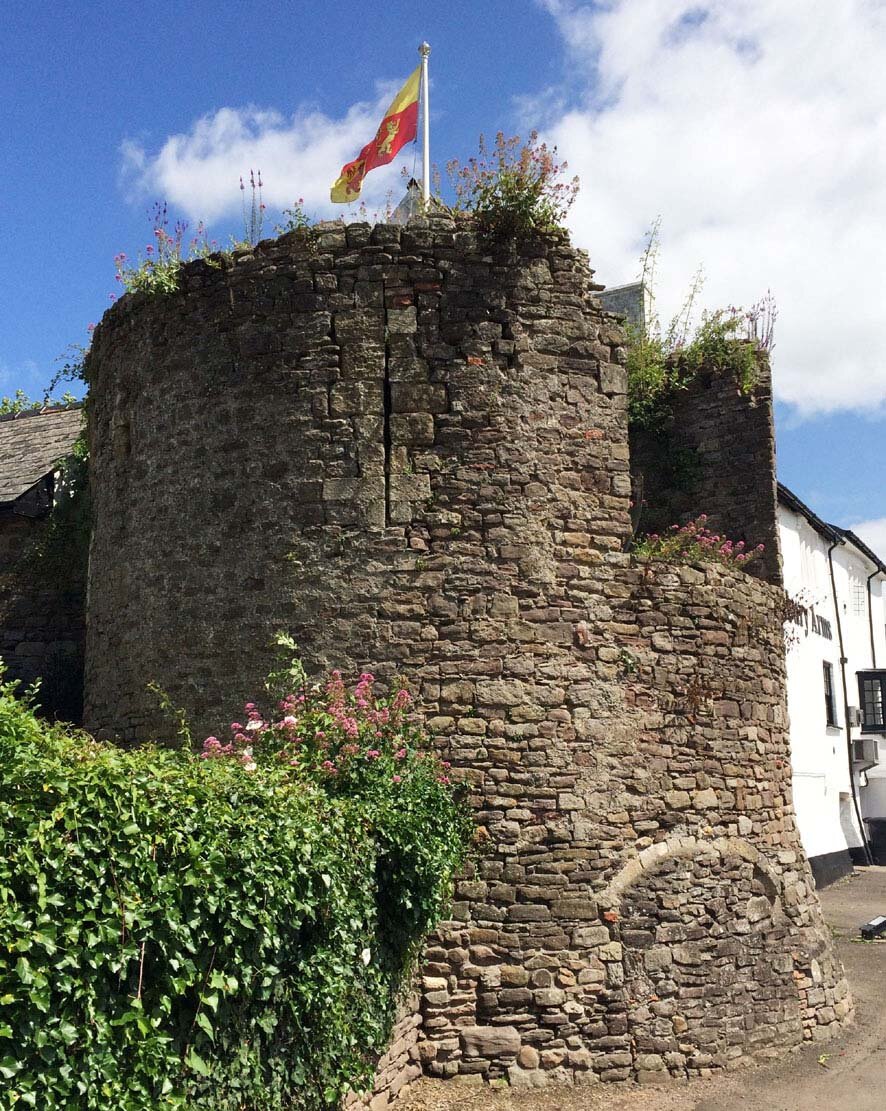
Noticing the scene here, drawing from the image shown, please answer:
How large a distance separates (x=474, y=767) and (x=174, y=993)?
4231 millimetres

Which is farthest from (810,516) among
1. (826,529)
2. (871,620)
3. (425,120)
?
(425,120)

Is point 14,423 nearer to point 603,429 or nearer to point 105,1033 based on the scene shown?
point 603,429

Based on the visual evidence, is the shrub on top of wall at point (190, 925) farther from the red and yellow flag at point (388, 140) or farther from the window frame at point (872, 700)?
the window frame at point (872, 700)

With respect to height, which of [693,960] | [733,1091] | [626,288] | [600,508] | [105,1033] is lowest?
[733,1091]

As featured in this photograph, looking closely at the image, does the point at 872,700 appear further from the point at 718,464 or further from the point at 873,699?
the point at 718,464

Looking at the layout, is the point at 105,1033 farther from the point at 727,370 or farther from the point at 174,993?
the point at 727,370

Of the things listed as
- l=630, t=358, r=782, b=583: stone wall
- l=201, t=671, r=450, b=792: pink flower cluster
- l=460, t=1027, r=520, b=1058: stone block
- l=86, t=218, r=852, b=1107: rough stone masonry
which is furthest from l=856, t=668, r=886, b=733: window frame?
l=201, t=671, r=450, b=792: pink flower cluster

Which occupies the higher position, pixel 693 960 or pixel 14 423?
pixel 14 423

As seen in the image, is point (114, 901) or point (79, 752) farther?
point (79, 752)

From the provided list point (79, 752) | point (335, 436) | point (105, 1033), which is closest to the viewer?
point (105, 1033)

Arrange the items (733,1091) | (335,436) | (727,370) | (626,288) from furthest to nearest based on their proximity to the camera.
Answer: (626,288), (727,370), (335,436), (733,1091)

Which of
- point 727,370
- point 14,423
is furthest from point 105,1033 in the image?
point 14,423

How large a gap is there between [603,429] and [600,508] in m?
0.73

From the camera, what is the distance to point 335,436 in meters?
9.39
